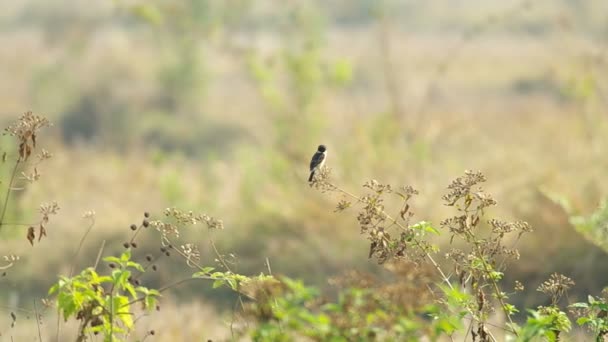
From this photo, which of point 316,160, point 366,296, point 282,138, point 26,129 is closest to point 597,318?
point 366,296

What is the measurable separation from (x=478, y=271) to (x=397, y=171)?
7.44 metres

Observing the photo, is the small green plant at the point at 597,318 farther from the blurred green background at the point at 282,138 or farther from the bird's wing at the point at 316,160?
the bird's wing at the point at 316,160

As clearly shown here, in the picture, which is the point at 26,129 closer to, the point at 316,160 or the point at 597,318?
the point at 316,160

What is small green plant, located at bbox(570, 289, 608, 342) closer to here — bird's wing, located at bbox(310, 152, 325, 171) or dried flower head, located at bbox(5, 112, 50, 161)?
bird's wing, located at bbox(310, 152, 325, 171)

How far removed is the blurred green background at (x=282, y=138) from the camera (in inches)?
412

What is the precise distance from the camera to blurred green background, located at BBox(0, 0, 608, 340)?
10453 millimetres

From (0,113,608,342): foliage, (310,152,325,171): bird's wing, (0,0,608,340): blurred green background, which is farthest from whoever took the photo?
(0,0,608,340): blurred green background

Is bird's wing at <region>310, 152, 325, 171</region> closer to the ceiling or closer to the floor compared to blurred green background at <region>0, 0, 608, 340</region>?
closer to the floor

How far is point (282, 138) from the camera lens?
11648 millimetres

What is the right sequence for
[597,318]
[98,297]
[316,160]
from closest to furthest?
[98,297]
[597,318]
[316,160]

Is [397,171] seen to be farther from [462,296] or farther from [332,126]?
[462,296]

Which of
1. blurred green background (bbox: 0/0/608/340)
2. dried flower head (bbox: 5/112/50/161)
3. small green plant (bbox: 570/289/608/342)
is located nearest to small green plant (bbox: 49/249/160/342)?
dried flower head (bbox: 5/112/50/161)

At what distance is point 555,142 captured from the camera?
44.6ft

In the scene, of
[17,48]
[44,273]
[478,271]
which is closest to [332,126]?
[44,273]
